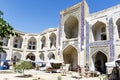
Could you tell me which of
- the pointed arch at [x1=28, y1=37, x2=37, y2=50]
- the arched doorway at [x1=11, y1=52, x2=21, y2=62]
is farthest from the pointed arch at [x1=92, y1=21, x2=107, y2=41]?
the arched doorway at [x1=11, y1=52, x2=21, y2=62]

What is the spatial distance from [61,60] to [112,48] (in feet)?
26.1

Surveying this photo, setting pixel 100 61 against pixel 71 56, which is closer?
pixel 100 61

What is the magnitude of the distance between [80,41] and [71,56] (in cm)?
465

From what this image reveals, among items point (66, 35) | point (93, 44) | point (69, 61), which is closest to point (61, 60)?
point (69, 61)

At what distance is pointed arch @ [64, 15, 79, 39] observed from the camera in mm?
22906

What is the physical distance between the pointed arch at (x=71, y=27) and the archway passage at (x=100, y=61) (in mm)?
5360

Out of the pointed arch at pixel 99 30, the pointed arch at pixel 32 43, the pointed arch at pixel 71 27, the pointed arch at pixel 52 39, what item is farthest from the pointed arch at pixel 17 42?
the pointed arch at pixel 99 30

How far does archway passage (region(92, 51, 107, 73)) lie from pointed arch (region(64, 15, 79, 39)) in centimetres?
536

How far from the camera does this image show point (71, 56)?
2356 cm

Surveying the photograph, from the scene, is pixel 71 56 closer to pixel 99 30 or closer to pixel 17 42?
pixel 99 30

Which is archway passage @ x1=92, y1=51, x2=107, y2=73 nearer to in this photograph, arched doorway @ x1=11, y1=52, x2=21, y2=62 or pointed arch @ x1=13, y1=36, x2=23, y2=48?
arched doorway @ x1=11, y1=52, x2=21, y2=62

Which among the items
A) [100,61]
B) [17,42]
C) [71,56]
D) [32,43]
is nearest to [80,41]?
[100,61]

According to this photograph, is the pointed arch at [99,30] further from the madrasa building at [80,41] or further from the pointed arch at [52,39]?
the pointed arch at [52,39]

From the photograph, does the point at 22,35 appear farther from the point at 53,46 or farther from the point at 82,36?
the point at 82,36
